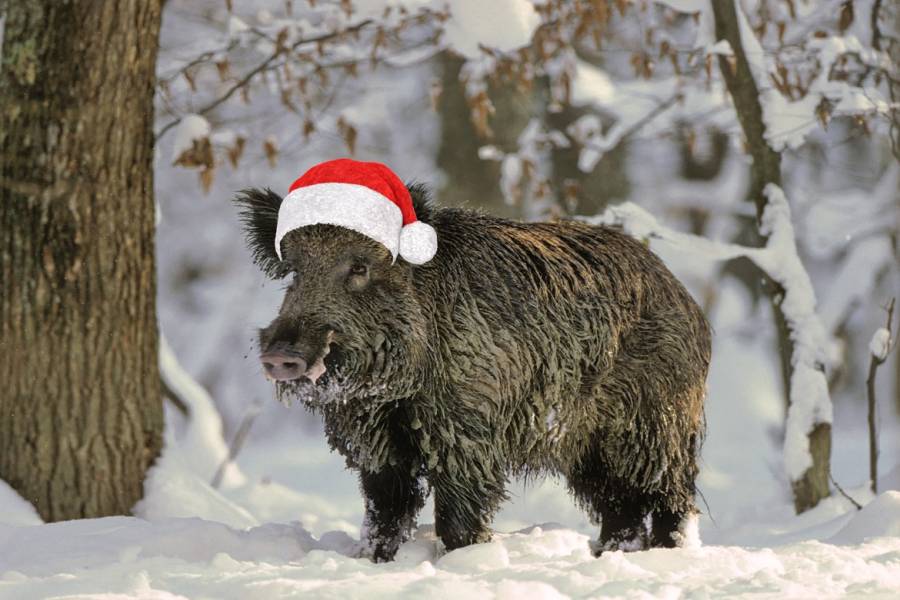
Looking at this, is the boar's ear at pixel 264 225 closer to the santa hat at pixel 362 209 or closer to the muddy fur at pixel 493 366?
the muddy fur at pixel 493 366

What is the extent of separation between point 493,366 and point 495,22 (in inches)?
116

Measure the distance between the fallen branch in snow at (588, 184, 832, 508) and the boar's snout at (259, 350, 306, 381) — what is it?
2.95 metres

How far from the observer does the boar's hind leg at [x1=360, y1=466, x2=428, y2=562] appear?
13.6 feet

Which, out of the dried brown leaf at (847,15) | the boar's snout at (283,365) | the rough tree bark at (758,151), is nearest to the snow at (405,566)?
the boar's snout at (283,365)

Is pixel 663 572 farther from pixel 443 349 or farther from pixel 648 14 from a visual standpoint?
pixel 648 14

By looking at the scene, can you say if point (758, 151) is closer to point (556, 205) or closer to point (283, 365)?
point (556, 205)

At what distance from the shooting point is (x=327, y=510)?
8.30m

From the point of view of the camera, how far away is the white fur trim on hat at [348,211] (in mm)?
3812

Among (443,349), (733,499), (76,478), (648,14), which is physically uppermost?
(648,14)

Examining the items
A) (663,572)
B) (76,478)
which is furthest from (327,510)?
(663,572)

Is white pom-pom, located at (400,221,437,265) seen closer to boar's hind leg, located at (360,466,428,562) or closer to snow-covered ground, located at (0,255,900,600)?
boar's hind leg, located at (360,466,428,562)

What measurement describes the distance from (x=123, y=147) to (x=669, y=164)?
38.4 feet

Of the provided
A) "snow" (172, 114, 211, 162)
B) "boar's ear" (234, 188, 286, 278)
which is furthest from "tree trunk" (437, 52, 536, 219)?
"boar's ear" (234, 188, 286, 278)

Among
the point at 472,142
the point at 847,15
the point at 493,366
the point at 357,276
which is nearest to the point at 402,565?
the point at 493,366
